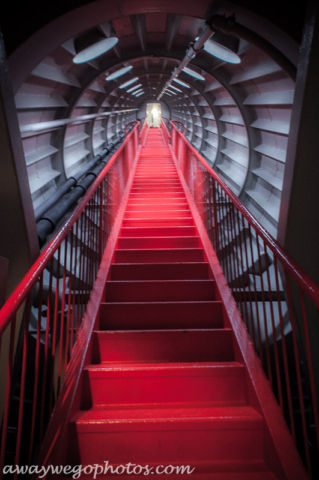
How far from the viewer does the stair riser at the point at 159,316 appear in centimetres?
280

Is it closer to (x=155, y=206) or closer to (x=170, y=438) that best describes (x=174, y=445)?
(x=170, y=438)

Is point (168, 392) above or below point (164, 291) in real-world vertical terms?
below

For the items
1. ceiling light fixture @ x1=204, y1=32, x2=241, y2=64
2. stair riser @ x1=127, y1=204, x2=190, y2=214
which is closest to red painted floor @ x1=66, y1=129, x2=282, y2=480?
stair riser @ x1=127, y1=204, x2=190, y2=214

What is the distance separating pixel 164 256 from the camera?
3.73m

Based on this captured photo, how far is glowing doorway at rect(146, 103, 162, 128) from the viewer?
927 inches

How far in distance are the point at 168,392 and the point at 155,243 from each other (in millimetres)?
2180

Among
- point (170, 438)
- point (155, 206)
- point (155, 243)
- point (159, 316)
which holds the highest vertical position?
point (155, 206)

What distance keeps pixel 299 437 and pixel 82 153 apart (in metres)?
8.23

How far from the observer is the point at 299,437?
465 cm

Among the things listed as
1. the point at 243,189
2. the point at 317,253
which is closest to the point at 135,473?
the point at 317,253

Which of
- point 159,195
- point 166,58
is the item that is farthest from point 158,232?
point 166,58

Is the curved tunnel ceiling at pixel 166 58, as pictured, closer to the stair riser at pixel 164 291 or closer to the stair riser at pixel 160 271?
the stair riser at pixel 160 271

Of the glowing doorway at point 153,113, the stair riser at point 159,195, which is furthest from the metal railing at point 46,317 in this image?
the glowing doorway at point 153,113

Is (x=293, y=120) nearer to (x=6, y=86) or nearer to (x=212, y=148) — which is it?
(x=6, y=86)
